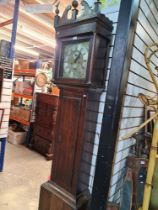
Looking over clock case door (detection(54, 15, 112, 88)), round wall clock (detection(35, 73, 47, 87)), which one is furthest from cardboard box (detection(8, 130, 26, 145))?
clock case door (detection(54, 15, 112, 88))

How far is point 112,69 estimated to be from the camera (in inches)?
61.8

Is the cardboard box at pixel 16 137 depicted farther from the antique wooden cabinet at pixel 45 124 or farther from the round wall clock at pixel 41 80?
the round wall clock at pixel 41 80

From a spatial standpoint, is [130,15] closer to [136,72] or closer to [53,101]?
[136,72]

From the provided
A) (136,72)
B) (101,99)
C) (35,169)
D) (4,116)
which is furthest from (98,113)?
(35,169)

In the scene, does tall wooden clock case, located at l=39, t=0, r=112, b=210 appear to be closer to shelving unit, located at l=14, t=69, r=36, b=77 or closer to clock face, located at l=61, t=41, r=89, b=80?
clock face, located at l=61, t=41, r=89, b=80

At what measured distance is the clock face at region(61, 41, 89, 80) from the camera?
1.56 m

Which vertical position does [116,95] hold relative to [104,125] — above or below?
above

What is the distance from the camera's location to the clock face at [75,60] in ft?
5.13

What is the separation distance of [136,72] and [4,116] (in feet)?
7.09

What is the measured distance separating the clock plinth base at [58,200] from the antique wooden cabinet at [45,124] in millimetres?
2030

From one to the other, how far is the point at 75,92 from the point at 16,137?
131 inches

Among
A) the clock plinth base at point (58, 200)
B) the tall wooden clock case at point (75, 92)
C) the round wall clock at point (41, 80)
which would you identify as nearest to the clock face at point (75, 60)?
the tall wooden clock case at point (75, 92)

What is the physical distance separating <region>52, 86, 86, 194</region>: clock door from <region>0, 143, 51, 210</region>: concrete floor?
0.89 metres

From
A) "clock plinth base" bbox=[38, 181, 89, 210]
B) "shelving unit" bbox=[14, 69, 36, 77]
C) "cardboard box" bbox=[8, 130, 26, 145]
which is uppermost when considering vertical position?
"shelving unit" bbox=[14, 69, 36, 77]
